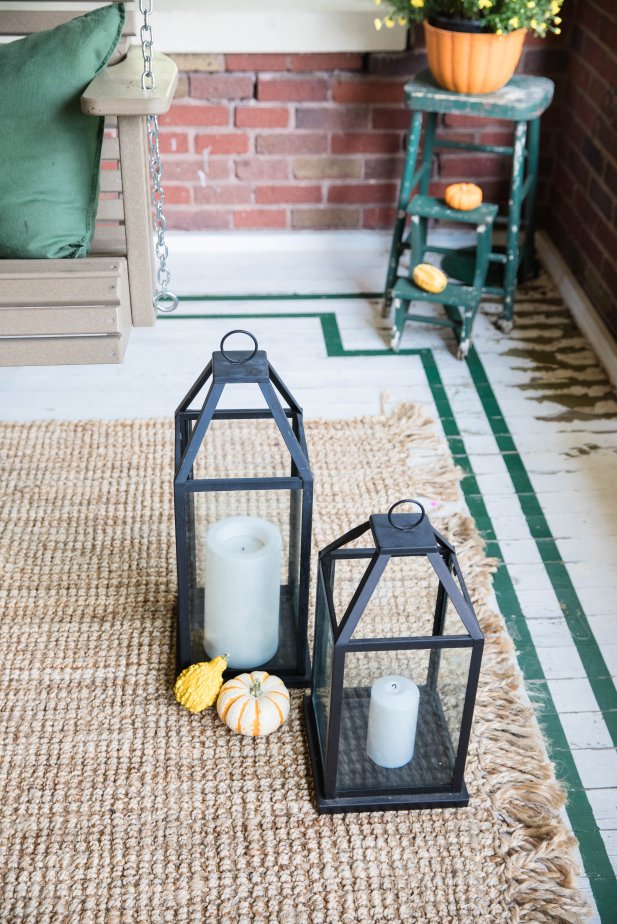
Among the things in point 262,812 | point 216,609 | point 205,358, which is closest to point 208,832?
point 262,812

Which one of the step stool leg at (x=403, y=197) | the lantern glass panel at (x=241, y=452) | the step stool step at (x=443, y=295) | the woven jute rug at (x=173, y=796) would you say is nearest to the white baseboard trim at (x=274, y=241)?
the step stool leg at (x=403, y=197)

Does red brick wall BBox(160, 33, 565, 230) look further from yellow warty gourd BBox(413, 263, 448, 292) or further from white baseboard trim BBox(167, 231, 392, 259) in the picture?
yellow warty gourd BBox(413, 263, 448, 292)

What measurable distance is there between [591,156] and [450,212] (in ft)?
1.82

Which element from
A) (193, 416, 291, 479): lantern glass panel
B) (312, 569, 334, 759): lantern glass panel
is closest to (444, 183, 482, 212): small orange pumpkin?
(193, 416, 291, 479): lantern glass panel

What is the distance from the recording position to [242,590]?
5.42ft

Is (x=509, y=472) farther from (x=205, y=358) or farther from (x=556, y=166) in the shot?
(x=556, y=166)

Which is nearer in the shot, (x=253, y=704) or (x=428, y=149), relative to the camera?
(x=253, y=704)

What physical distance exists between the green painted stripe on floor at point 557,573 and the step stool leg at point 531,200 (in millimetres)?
598

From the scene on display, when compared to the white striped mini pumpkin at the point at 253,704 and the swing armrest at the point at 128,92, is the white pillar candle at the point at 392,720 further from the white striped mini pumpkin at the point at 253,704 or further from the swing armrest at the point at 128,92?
the swing armrest at the point at 128,92

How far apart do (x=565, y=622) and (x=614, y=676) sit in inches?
5.8

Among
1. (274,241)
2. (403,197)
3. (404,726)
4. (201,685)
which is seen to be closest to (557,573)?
(404,726)

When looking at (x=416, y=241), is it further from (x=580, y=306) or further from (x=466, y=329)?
(x=580, y=306)

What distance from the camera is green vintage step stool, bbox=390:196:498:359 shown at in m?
2.65

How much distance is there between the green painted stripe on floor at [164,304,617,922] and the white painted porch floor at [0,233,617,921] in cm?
1
